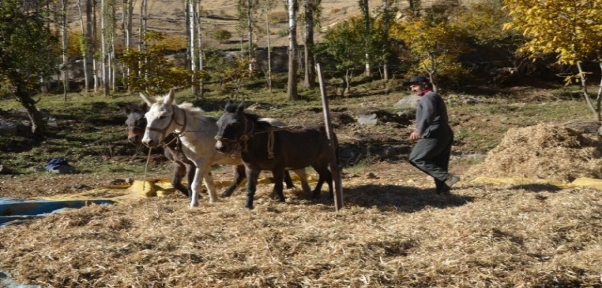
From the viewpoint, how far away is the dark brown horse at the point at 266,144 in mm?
7500

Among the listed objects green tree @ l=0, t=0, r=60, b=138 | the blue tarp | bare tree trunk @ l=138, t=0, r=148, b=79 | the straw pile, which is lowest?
the blue tarp

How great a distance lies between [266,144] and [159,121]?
4.92ft

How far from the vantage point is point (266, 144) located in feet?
26.0

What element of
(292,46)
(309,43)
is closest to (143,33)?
(309,43)

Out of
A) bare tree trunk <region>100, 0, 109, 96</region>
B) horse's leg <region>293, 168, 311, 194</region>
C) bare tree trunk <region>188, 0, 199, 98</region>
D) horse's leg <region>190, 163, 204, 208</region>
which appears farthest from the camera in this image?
bare tree trunk <region>100, 0, 109, 96</region>

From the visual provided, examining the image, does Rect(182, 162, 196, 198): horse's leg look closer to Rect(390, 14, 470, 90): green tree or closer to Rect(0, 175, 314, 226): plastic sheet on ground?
Rect(0, 175, 314, 226): plastic sheet on ground

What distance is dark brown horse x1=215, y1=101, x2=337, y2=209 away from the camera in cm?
750

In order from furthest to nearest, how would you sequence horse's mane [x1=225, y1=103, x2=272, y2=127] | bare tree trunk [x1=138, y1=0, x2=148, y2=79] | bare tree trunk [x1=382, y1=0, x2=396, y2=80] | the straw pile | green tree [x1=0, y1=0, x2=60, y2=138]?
bare tree trunk [x1=382, y1=0, x2=396, y2=80] < bare tree trunk [x1=138, y1=0, x2=148, y2=79] < green tree [x1=0, y1=0, x2=60, y2=138] < horse's mane [x1=225, y1=103, x2=272, y2=127] < the straw pile

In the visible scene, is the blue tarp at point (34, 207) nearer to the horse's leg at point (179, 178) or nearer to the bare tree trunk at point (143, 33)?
the horse's leg at point (179, 178)

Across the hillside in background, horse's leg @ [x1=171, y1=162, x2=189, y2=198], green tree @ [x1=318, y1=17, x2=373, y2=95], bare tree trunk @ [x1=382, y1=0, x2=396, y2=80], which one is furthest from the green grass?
the hillside in background

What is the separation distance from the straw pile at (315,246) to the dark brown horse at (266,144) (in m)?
0.64

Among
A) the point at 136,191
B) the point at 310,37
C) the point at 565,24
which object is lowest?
the point at 136,191

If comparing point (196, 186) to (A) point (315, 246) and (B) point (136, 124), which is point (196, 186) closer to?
(B) point (136, 124)

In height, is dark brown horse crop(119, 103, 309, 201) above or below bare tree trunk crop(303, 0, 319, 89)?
below
